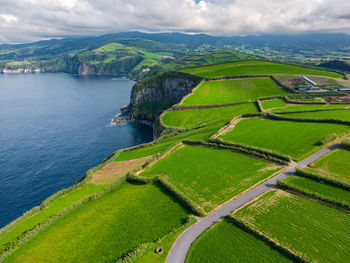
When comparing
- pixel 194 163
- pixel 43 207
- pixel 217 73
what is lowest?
pixel 43 207

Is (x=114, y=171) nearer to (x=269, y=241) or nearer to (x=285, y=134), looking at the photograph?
(x=269, y=241)

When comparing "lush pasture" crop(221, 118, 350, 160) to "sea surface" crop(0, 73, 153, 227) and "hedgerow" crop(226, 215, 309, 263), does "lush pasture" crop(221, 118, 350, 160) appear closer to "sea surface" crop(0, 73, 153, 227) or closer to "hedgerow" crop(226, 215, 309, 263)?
"hedgerow" crop(226, 215, 309, 263)

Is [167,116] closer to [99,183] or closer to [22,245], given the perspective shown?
[99,183]

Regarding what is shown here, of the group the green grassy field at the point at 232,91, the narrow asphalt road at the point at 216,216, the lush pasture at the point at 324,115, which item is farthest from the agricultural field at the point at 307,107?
the narrow asphalt road at the point at 216,216

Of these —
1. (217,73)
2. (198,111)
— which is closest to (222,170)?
(198,111)

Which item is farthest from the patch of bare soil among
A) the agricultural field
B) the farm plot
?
the agricultural field

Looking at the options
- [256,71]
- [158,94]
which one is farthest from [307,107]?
[158,94]

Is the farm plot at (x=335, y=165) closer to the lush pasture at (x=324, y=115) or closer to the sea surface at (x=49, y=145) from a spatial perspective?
the lush pasture at (x=324, y=115)
